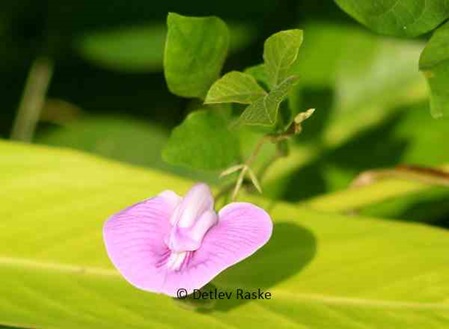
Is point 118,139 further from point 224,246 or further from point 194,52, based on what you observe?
point 224,246

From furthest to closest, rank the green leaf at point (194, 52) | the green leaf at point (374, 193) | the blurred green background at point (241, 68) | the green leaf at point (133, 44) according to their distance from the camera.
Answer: the green leaf at point (133, 44) → the blurred green background at point (241, 68) → the green leaf at point (374, 193) → the green leaf at point (194, 52)

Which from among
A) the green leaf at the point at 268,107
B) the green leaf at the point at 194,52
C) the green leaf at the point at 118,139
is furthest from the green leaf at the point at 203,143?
the green leaf at the point at 118,139

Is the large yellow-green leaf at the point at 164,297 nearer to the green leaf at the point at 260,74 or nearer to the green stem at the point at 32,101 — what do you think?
the green leaf at the point at 260,74

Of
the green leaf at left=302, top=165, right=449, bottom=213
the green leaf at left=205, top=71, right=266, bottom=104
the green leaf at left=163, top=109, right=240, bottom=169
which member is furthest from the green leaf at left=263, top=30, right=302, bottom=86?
the green leaf at left=302, top=165, right=449, bottom=213

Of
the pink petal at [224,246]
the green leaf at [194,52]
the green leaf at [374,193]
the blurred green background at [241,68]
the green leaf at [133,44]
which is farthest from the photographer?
the green leaf at [133,44]

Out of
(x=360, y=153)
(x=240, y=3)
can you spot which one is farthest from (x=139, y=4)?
(x=360, y=153)

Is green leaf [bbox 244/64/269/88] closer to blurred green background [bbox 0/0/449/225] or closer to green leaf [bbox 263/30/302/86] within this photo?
green leaf [bbox 263/30/302/86]
